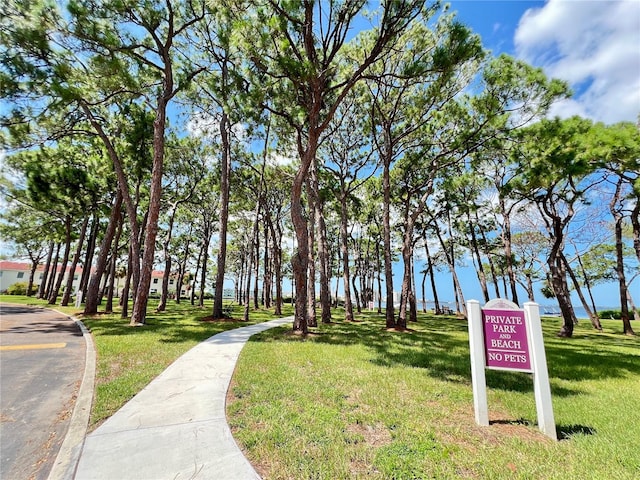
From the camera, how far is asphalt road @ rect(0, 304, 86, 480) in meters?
3.02

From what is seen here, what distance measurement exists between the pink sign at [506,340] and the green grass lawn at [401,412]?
80cm

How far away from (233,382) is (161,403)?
4.14ft

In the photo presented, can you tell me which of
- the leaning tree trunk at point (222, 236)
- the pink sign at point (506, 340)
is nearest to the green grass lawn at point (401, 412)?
the pink sign at point (506, 340)

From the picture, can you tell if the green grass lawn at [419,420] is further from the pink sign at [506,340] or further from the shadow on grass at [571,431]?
the pink sign at [506,340]

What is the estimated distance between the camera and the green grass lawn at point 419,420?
2.88 metres

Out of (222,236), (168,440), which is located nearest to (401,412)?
(168,440)

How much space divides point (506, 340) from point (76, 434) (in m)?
5.42

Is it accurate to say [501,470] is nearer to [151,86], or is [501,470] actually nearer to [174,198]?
[151,86]

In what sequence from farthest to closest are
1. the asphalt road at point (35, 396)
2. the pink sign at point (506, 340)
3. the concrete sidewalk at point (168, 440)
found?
the pink sign at point (506, 340), the asphalt road at point (35, 396), the concrete sidewalk at point (168, 440)

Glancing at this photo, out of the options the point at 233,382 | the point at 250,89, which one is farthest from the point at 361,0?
the point at 233,382

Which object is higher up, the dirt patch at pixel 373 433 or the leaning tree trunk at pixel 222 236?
the leaning tree trunk at pixel 222 236

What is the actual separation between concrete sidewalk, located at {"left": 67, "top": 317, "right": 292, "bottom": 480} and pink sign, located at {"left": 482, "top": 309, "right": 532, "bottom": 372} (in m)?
3.32

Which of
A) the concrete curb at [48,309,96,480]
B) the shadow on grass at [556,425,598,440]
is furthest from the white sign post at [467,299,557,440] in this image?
the concrete curb at [48,309,96,480]

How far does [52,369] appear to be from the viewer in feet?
19.4
